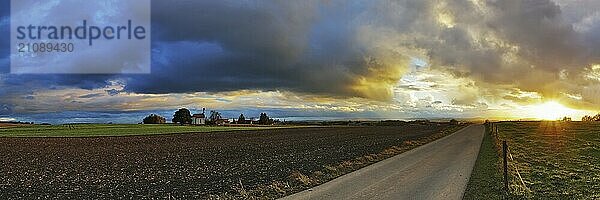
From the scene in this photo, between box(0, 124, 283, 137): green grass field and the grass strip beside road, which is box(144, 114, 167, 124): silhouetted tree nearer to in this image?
box(0, 124, 283, 137): green grass field

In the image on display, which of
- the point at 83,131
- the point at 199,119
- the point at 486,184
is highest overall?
the point at 199,119

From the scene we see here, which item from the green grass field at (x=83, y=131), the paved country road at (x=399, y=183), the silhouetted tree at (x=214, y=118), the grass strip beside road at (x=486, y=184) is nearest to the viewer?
the paved country road at (x=399, y=183)

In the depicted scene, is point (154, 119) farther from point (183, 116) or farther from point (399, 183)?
point (399, 183)

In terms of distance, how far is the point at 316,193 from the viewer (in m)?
16.2

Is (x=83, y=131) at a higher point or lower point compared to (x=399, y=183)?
lower

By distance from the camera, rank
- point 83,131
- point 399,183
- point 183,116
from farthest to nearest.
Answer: point 183,116 → point 83,131 → point 399,183

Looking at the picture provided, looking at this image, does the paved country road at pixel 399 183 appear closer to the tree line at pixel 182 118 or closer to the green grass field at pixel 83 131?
the green grass field at pixel 83 131

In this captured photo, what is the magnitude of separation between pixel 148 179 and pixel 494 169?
1657 cm

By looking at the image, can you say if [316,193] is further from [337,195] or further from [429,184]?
[429,184]

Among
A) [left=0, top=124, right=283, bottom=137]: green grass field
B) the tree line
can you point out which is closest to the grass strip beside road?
[left=0, top=124, right=283, bottom=137]: green grass field

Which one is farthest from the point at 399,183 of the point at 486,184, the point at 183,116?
the point at 183,116

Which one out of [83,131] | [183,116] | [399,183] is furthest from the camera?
[183,116]

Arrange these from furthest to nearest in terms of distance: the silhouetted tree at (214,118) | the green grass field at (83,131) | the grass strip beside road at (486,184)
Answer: the silhouetted tree at (214,118) < the green grass field at (83,131) < the grass strip beside road at (486,184)

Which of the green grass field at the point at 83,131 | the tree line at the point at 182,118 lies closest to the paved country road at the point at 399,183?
the green grass field at the point at 83,131
